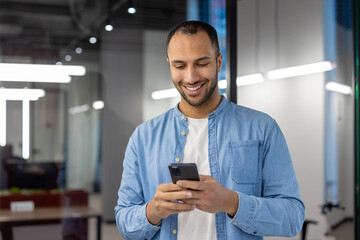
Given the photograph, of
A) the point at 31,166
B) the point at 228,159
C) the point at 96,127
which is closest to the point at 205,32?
the point at 228,159

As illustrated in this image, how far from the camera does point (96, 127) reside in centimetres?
249

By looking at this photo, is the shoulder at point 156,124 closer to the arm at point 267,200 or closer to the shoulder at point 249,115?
the shoulder at point 249,115

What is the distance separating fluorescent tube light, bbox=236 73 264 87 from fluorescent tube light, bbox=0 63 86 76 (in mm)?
927

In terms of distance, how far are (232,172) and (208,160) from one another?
0.34 feet

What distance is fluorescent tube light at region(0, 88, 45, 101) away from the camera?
227 centimetres

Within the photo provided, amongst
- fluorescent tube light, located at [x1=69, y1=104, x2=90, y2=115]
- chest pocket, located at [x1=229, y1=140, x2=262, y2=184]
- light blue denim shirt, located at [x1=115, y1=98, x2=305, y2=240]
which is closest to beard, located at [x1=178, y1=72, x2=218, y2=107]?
light blue denim shirt, located at [x1=115, y1=98, x2=305, y2=240]

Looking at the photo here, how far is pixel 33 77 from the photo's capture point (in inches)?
93.4

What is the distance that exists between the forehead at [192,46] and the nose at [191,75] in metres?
0.05

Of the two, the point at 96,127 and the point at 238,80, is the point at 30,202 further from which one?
the point at 238,80

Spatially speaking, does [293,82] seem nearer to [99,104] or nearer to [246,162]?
[99,104]

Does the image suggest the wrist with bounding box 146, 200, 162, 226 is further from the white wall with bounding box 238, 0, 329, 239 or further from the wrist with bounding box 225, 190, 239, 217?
the white wall with bounding box 238, 0, 329, 239

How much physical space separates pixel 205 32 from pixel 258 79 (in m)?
1.19

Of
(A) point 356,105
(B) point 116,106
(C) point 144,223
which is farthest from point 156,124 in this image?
(A) point 356,105

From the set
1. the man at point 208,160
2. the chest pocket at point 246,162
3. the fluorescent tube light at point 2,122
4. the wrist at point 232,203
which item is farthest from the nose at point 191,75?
the fluorescent tube light at point 2,122
